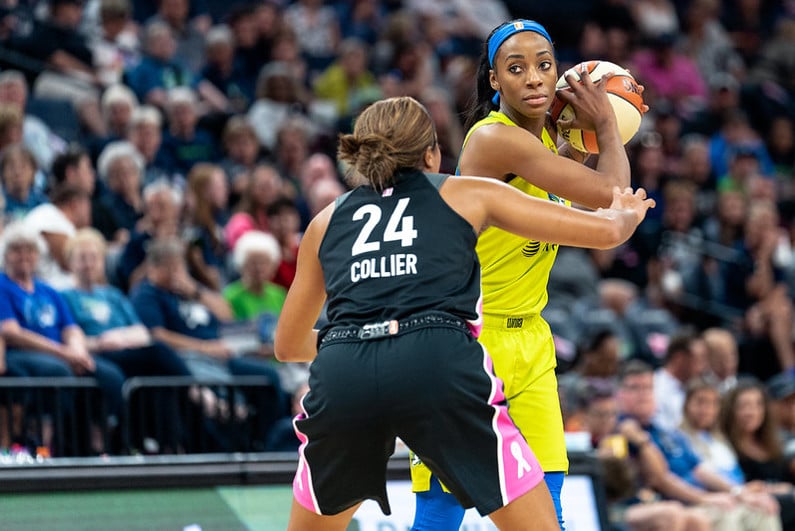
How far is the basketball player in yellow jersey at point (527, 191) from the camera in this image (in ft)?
13.8

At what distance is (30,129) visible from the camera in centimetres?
→ 994

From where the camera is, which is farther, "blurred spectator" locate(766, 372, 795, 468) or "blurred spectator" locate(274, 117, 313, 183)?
"blurred spectator" locate(274, 117, 313, 183)

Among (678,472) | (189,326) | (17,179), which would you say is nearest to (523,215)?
(189,326)

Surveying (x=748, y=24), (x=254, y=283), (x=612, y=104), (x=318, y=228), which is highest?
(x=748, y=24)

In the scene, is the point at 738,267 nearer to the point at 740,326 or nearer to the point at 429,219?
the point at 740,326

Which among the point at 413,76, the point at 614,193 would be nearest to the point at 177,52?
the point at 413,76

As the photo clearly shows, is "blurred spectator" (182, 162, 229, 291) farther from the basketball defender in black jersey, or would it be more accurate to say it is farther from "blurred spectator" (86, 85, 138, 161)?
the basketball defender in black jersey

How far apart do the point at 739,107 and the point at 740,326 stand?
14.9ft

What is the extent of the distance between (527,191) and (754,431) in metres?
5.78

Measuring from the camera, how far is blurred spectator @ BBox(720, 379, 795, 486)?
372 inches

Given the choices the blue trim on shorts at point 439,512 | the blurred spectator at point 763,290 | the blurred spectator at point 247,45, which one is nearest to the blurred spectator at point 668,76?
the blurred spectator at point 763,290

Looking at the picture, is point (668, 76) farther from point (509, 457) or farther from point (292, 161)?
point (509, 457)

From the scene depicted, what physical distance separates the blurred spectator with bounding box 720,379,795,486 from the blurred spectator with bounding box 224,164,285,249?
12.1ft

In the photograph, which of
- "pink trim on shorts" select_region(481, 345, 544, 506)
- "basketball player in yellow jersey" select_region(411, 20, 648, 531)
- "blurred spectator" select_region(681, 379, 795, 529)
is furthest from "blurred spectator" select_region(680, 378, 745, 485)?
"pink trim on shorts" select_region(481, 345, 544, 506)
